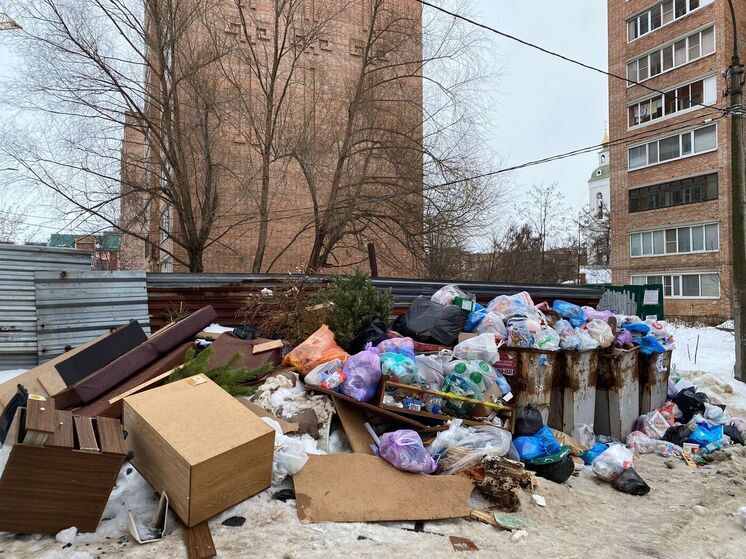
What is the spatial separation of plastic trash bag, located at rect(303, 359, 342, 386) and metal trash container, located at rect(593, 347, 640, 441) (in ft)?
10.0

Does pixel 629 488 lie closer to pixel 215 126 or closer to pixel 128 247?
pixel 215 126

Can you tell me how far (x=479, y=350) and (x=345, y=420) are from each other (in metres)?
1.63

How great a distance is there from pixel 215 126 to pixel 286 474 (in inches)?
417

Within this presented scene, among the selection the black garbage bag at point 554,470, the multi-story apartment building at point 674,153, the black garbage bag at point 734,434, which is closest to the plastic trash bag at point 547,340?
the black garbage bag at point 554,470

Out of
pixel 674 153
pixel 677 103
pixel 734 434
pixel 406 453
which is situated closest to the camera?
pixel 406 453

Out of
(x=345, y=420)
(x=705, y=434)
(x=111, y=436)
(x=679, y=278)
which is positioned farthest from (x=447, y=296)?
(x=679, y=278)

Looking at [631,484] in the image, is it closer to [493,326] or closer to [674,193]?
[493,326]

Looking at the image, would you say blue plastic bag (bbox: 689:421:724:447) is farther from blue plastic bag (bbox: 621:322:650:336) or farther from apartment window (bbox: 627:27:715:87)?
apartment window (bbox: 627:27:715:87)

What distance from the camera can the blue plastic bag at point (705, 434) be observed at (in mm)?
5336

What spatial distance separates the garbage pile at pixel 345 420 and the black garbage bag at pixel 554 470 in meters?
0.01

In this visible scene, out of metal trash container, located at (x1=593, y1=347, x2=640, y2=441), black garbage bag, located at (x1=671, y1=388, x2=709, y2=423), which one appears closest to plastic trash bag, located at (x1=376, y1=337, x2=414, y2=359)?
metal trash container, located at (x1=593, y1=347, x2=640, y2=441)

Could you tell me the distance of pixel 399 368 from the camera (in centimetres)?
427

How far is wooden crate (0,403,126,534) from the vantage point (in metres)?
2.41

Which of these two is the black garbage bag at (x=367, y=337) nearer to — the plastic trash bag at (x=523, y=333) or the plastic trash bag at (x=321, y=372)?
the plastic trash bag at (x=321, y=372)
